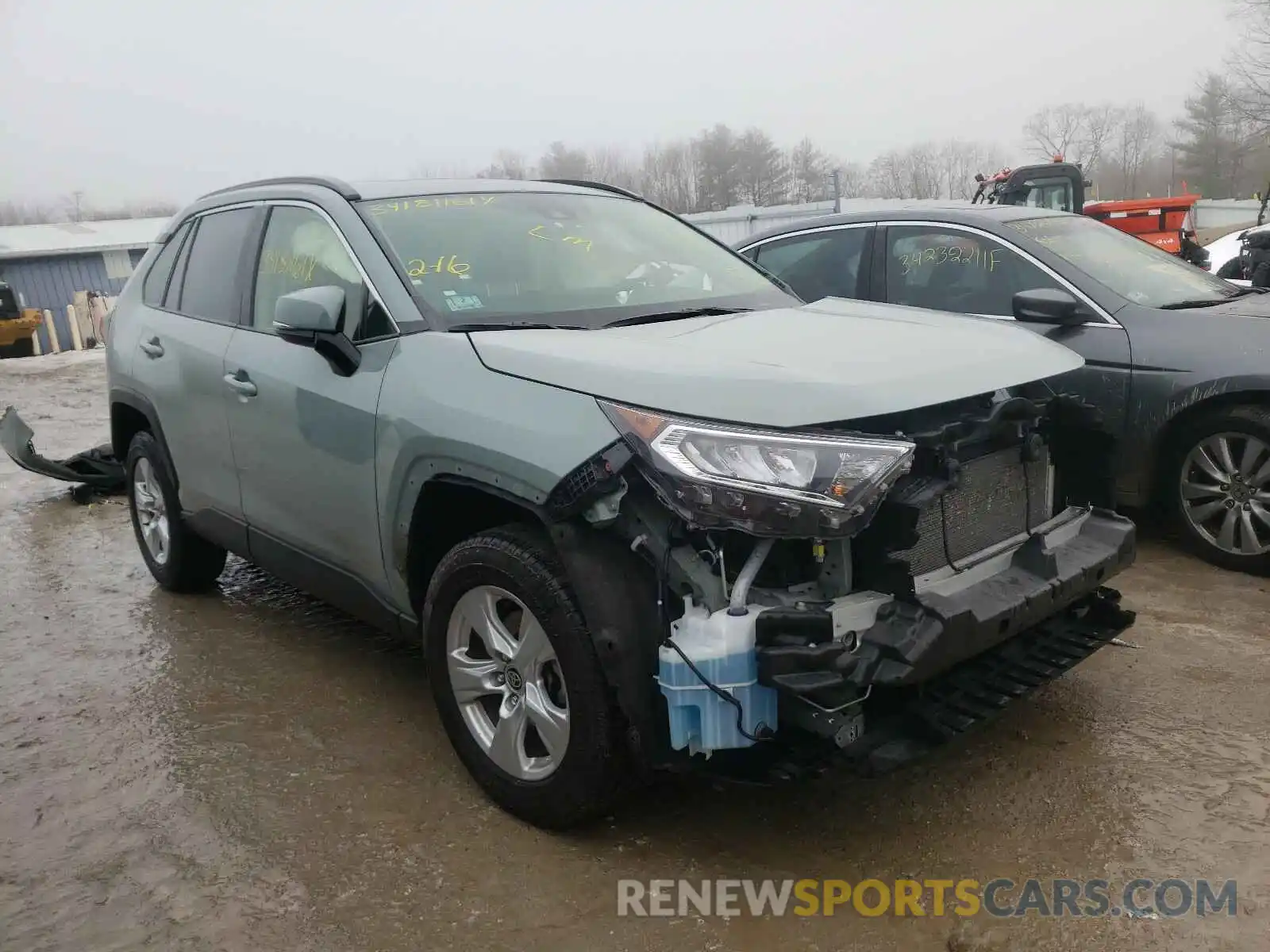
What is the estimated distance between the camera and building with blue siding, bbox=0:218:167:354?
1399 inches

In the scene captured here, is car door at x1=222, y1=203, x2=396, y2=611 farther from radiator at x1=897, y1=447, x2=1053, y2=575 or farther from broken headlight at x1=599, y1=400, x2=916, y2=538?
radiator at x1=897, y1=447, x2=1053, y2=575

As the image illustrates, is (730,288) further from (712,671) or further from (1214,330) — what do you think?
(1214,330)

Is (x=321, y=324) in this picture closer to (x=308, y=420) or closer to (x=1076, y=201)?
(x=308, y=420)

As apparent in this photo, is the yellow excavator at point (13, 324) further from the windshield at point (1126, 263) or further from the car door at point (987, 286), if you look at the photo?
the windshield at point (1126, 263)

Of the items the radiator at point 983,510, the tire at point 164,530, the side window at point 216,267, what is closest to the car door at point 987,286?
the radiator at point 983,510

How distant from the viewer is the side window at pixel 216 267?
4.26 metres

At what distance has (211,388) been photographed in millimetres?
4148

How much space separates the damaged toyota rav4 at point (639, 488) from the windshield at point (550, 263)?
0.01 m

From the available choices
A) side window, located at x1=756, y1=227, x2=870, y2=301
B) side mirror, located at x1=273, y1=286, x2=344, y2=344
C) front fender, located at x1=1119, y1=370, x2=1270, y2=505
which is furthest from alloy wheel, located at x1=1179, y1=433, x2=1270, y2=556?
side mirror, located at x1=273, y1=286, x2=344, y2=344

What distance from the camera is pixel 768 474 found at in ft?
7.86

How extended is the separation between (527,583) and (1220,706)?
2424 mm

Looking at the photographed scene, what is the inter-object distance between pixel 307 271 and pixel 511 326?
1.02 meters

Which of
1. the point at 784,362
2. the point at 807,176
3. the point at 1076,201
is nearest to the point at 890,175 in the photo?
the point at 807,176

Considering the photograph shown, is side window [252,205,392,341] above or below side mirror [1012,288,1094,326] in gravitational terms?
above
